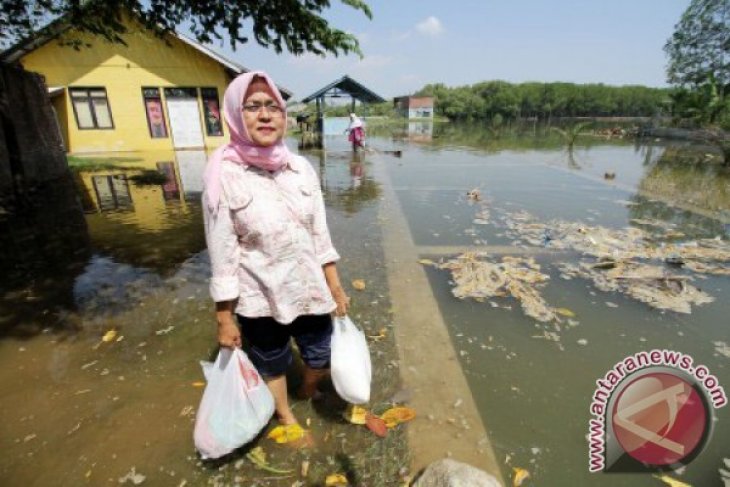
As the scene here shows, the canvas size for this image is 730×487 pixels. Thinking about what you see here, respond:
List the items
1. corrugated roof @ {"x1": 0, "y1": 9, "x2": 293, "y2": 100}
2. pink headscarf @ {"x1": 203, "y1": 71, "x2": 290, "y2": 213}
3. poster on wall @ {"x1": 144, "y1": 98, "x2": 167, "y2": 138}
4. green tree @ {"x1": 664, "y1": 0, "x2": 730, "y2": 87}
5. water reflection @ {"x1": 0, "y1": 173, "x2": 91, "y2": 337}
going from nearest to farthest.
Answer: pink headscarf @ {"x1": 203, "y1": 71, "x2": 290, "y2": 213}
water reflection @ {"x1": 0, "y1": 173, "x2": 91, "y2": 337}
corrugated roof @ {"x1": 0, "y1": 9, "x2": 293, "y2": 100}
poster on wall @ {"x1": 144, "y1": 98, "x2": 167, "y2": 138}
green tree @ {"x1": 664, "y1": 0, "x2": 730, "y2": 87}

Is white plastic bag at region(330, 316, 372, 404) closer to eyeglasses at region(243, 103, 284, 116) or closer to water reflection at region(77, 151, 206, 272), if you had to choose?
eyeglasses at region(243, 103, 284, 116)

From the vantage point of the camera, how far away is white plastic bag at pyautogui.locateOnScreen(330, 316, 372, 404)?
2141 millimetres

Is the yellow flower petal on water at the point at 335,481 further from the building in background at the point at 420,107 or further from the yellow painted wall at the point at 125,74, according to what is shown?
the building in background at the point at 420,107

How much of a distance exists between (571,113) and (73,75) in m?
105

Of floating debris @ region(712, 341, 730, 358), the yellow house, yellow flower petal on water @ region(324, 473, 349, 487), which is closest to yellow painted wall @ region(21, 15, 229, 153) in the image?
the yellow house

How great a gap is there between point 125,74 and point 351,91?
11655mm

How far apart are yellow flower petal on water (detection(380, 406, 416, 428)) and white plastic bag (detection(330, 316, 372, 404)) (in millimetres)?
379

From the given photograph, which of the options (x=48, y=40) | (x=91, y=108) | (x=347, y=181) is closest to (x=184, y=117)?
(x=91, y=108)

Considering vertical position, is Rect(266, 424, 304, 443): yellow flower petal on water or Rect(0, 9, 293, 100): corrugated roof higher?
Rect(0, 9, 293, 100): corrugated roof

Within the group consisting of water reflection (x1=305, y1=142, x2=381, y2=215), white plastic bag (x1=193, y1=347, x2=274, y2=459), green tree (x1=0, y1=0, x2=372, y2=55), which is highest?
green tree (x1=0, y1=0, x2=372, y2=55)

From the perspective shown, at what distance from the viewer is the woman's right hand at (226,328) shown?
186 centimetres

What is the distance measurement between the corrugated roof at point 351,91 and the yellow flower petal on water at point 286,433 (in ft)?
67.8

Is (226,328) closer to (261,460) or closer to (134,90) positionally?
(261,460)

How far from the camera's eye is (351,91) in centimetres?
2252
